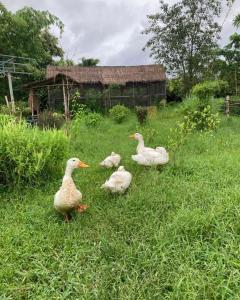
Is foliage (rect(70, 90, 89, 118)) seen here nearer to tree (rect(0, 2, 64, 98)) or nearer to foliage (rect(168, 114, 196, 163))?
foliage (rect(168, 114, 196, 163))

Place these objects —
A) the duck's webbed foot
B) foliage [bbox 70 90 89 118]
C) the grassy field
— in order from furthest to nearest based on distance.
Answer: foliage [bbox 70 90 89 118]
the duck's webbed foot
the grassy field

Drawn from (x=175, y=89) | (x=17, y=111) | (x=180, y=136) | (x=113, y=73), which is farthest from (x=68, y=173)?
(x=175, y=89)

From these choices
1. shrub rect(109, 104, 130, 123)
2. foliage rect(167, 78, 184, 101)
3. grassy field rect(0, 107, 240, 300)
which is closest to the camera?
grassy field rect(0, 107, 240, 300)

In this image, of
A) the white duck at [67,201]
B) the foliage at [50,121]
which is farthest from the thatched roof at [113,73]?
the white duck at [67,201]

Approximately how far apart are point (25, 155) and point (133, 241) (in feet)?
8.19

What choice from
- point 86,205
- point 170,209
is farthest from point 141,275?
point 86,205

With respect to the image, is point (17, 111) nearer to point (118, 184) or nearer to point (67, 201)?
point (118, 184)

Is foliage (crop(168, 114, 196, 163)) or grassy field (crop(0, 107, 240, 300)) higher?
foliage (crop(168, 114, 196, 163))

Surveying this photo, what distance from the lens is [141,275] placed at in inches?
118

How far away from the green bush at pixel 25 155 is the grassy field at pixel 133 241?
9.1 inches

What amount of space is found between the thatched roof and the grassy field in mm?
15999

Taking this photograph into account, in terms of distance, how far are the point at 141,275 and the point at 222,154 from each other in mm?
4094

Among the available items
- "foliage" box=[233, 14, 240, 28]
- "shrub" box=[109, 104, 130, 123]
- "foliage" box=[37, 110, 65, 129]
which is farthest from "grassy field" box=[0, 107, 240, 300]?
"foliage" box=[233, 14, 240, 28]

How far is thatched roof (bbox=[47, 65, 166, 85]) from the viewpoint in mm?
20562
